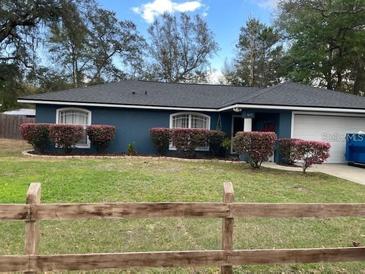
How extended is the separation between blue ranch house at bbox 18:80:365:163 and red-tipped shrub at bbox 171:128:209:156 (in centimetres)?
154

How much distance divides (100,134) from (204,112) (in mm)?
5026

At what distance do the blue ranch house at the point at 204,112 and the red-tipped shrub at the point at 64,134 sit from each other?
4.48 feet

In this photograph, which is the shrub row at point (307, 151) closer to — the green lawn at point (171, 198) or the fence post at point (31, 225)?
the green lawn at point (171, 198)

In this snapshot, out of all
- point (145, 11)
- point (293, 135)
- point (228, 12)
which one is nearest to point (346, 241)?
point (293, 135)

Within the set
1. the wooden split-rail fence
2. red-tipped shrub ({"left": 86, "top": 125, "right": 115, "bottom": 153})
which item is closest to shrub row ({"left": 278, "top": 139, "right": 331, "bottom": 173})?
red-tipped shrub ({"left": 86, "top": 125, "right": 115, "bottom": 153})

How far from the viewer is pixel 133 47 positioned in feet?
142

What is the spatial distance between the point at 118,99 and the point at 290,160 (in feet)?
27.7

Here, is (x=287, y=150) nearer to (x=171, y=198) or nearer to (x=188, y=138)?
(x=188, y=138)

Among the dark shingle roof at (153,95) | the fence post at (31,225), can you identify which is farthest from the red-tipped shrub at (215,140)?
the fence post at (31,225)

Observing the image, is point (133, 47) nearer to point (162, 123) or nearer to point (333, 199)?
point (162, 123)

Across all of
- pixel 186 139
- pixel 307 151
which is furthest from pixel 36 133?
pixel 307 151

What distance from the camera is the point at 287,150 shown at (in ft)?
49.8

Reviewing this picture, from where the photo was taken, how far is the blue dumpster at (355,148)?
54.7 ft

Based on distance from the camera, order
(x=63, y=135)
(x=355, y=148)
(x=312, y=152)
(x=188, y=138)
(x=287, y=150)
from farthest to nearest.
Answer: (x=188, y=138) → (x=63, y=135) → (x=355, y=148) → (x=287, y=150) → (x=312, y=152)
